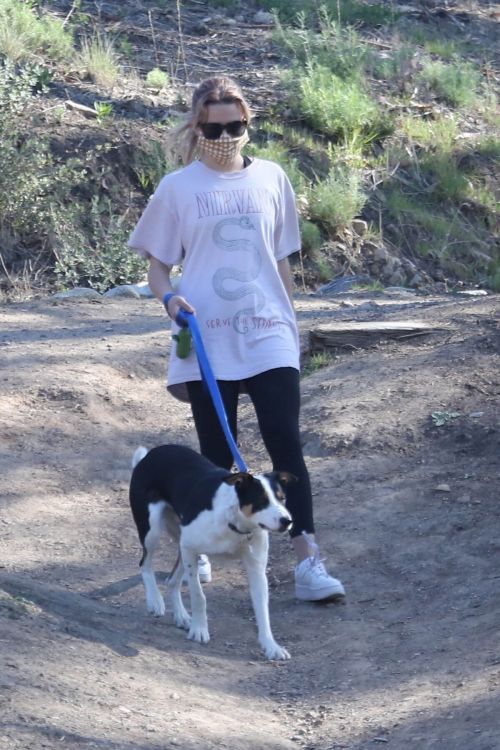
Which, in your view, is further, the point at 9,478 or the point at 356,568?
the point at 9,478

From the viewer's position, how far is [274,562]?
598 cm

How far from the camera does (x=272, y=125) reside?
14.8 meters

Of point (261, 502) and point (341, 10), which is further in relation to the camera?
point (341, 10)

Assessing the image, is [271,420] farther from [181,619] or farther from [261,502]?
[181,619]

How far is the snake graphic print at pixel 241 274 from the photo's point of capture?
487 cm

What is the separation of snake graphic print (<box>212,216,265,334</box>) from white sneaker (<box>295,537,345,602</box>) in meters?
1.06

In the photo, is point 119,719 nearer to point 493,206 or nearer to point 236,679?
point 236,679

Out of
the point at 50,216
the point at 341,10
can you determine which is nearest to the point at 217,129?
the point at 50,216

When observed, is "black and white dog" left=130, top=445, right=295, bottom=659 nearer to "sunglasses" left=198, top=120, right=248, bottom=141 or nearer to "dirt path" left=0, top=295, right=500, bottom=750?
"dirt path" left=0, top=295, right=500, bottom=750

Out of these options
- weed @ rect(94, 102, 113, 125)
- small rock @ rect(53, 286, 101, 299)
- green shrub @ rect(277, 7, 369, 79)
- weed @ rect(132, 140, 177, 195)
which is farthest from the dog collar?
green shrub @ rect(277, 7, 369, 79)

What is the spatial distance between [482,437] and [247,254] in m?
2.55

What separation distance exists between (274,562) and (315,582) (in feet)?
2.49

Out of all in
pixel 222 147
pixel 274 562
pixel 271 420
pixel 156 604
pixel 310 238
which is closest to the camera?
pixel 222 147

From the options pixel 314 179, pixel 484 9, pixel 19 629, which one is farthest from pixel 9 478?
pixel 484 9
